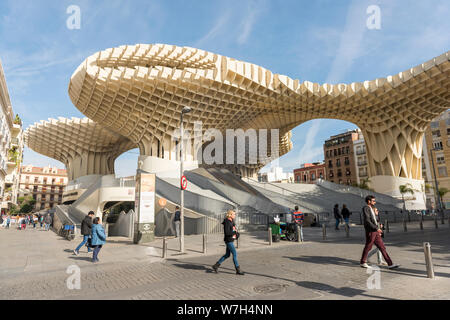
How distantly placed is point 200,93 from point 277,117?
14.7 meters

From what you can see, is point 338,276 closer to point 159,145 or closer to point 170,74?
point 170,74

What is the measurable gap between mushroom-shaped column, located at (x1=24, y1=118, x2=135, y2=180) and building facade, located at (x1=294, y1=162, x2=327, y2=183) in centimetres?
4694

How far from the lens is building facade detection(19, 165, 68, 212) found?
8362 centimetres

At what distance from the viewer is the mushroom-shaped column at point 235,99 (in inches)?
1131

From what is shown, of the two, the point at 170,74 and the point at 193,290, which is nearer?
the point at 193,290

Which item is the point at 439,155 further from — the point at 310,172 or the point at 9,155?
the point at 9,155

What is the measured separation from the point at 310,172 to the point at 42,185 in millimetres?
80794

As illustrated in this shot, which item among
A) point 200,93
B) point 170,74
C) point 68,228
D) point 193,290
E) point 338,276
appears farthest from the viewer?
point 200,93

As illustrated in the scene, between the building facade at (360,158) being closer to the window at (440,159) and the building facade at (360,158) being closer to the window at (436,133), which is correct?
→ the window at (436,133)

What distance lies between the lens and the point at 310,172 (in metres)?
79.0

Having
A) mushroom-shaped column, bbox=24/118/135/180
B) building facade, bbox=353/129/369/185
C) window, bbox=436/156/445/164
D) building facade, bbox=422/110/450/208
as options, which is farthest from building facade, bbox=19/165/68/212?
window, bbox=436/156/445/164

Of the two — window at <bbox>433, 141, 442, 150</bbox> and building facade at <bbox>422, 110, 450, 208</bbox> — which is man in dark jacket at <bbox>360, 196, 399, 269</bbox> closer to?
building facade at <bbox>422, 110, 450, 208</bbox>

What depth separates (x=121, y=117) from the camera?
34781mm

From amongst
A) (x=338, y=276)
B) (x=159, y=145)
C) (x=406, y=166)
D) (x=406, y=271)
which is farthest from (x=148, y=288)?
(x=406, y=166)
